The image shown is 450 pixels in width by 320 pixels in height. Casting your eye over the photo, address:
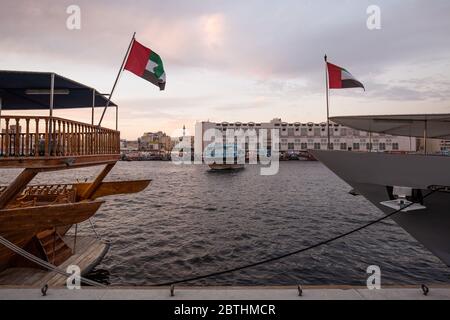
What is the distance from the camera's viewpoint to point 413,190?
6.95m

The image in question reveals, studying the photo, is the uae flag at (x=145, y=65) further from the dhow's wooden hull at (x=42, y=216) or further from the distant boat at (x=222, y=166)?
the distant boat at (x=222, y=166)

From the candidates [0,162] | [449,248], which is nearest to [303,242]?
[449,248]

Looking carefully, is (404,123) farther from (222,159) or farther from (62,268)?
(222,159)

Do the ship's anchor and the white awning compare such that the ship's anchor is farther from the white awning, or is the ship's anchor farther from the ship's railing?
the ship's railing

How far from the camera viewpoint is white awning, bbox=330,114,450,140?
21.5 feet

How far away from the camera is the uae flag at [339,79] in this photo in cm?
782

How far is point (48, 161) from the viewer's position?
7156 mm

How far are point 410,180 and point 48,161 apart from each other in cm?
862

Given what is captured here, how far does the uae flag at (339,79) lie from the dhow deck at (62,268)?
872 cm

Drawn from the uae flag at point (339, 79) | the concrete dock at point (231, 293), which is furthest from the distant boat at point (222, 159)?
the concrete dock at point (231, 293)

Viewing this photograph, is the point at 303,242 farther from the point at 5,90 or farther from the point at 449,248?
the point at 5,90

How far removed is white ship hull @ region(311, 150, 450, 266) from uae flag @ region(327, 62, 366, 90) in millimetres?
1915

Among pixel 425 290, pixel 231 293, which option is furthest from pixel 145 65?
pixel 425 290
